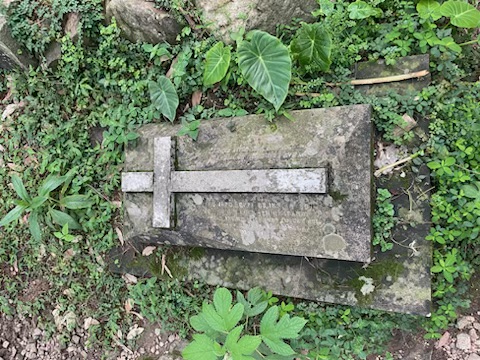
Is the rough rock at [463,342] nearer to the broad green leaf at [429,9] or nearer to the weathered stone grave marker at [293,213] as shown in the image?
the weathered stone grave marker at [293,213]

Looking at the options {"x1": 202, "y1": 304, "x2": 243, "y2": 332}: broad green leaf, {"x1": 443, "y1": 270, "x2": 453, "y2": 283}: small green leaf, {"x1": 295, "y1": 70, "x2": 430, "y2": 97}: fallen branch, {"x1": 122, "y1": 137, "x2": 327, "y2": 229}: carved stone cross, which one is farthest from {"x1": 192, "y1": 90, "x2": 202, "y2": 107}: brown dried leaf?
{"x1": 443, "y1": 270, "x2": 453, "y2": 283}: small green leaf

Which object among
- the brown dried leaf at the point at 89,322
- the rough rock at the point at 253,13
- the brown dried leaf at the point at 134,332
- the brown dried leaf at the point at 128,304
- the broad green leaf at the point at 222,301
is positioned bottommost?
the brown dried leaf at the point at 89,322

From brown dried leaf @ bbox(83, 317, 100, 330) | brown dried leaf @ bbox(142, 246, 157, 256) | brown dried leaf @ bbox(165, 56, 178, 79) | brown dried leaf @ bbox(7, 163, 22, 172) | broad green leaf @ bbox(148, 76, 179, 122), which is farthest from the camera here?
brown dried leaf @ bbox(7, 163, 22, 172)

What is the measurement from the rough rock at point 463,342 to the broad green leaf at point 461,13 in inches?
71.0

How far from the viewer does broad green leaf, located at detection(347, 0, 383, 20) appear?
2.51m

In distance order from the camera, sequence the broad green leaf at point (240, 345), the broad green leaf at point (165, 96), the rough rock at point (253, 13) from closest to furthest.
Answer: the broad green leaf at point (240, 345)
the rough rock at point (253, 13)
the broad green leaf at point (165, 96)

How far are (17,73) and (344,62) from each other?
2.78 m

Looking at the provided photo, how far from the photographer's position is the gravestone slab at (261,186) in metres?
2.24

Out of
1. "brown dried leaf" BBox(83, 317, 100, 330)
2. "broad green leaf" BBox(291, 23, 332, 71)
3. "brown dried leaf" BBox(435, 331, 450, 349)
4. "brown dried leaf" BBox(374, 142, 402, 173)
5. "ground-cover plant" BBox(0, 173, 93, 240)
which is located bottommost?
"brown dried leaf" BBox(83, 317, 100, 330)

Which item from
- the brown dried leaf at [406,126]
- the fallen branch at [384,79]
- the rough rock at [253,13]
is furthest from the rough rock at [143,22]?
the brown dried leaf at [406,126]

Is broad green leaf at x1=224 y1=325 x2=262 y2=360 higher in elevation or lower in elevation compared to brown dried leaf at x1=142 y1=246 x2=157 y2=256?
higher

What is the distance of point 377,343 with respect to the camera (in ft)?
8.45

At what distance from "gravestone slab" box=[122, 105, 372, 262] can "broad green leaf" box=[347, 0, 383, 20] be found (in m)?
0.63

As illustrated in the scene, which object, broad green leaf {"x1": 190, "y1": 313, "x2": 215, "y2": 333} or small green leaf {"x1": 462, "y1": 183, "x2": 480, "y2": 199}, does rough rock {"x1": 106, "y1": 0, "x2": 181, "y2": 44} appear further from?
small green leaf {"x1": 462, "y1": 183, "x2": 480, "y2": 199}
